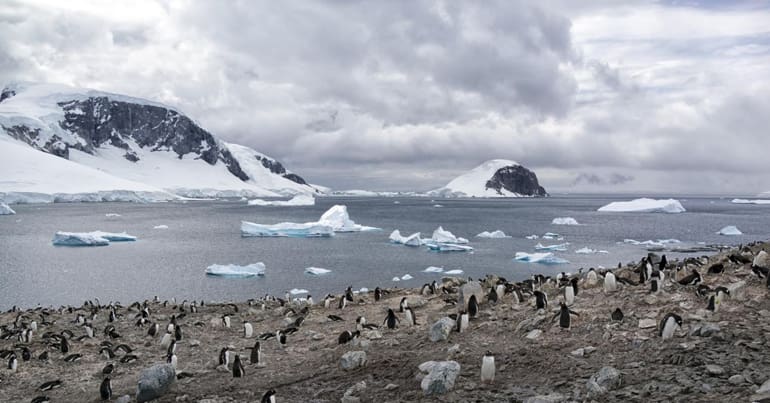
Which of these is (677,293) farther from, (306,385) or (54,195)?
(54,195)

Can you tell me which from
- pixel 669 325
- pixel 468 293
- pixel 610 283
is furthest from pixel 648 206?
pixel 669 325

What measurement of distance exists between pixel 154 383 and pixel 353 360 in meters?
3.29

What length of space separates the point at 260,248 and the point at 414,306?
45.0m

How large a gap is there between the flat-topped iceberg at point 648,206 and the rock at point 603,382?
11519 cm

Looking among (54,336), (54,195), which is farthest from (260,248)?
(54,195)

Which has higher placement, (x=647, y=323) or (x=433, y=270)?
(x=647, y=323)

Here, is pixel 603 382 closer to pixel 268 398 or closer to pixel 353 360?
pixel 353 360

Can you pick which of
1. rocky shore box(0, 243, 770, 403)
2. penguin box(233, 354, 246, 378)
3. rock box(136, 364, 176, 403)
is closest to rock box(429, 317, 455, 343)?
rocky shore box(0, 243, 770, 403)

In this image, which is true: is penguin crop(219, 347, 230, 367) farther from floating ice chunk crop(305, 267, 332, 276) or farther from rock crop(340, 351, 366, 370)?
floating ice chunk crop(305, 267, 332, 276)

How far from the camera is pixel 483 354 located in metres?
9.45

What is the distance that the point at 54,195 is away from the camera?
144 m

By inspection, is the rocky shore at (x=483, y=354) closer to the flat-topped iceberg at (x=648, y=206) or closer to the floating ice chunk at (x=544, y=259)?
the floating ice chunk at (x=544, y=259)

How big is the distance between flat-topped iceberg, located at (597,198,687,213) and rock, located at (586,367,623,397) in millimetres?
115185

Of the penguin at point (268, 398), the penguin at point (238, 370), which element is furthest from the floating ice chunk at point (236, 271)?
the penguin at point (268, 398)
